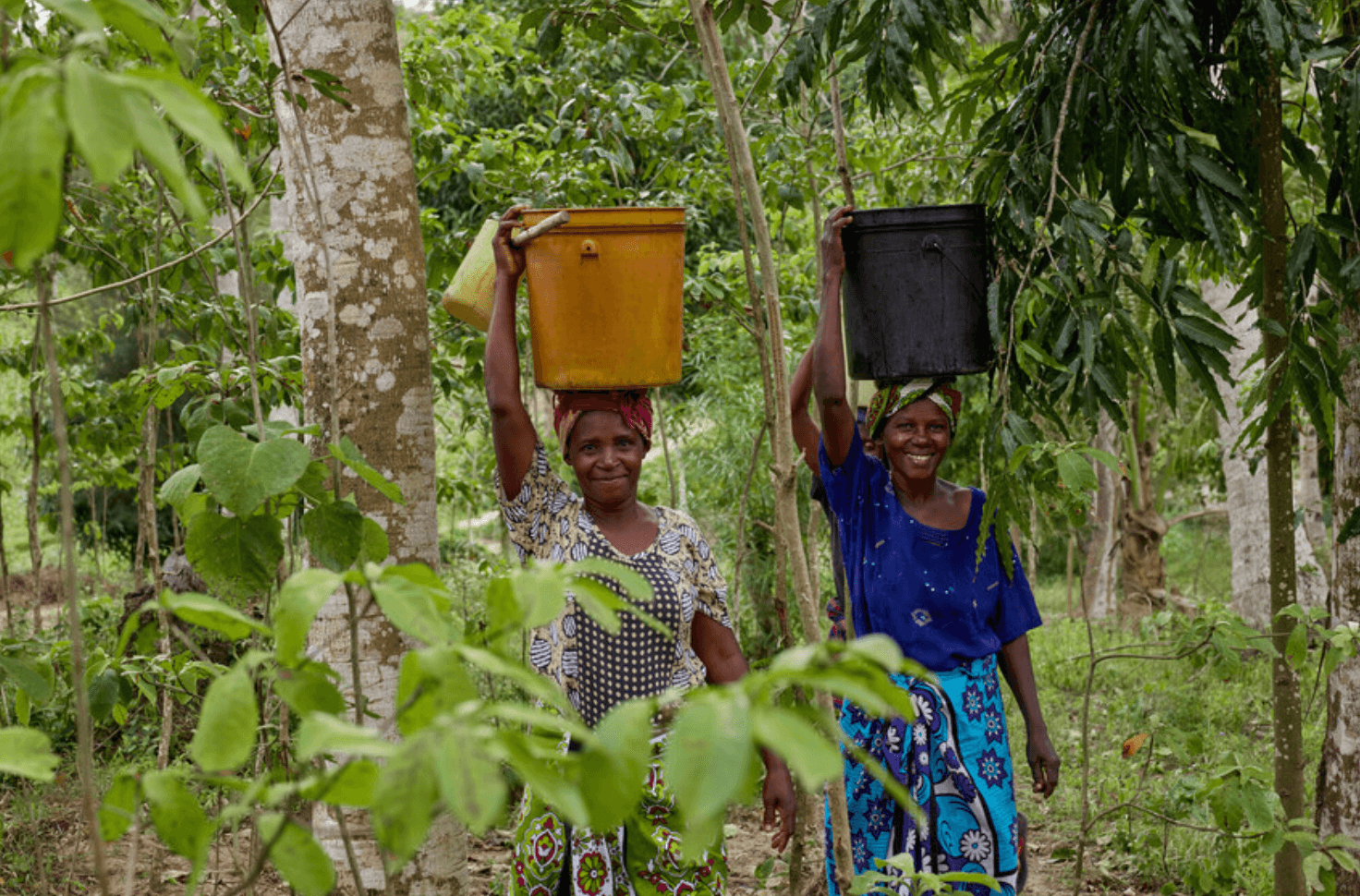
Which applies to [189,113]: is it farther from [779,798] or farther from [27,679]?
[779,798]

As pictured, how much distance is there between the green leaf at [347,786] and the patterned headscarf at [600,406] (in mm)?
A: 1617

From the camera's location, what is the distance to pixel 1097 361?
223cm

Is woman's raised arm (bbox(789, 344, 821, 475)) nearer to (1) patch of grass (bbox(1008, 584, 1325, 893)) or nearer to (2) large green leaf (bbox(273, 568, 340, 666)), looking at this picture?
(1) patch of grass (bbox(1008, 584, 1325, 893))

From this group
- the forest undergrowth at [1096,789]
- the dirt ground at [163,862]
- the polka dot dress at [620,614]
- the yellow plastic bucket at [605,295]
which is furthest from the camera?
the dirt ground at [163,862]

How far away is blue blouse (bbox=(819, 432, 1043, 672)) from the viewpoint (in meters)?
2.74

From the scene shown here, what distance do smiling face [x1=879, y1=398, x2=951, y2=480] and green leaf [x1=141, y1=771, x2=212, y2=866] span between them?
6.71 ft

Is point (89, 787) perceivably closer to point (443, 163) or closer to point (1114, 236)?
point (1114, 236)

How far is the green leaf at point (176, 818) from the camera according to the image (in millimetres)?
927

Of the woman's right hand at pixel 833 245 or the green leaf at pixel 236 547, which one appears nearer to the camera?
the green leaf at pixel 236 547

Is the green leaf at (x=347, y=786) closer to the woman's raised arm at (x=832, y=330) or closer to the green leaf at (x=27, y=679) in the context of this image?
the green leaf at (x=27, y=679)

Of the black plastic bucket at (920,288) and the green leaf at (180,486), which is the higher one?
the black plastic bucket at (920,288)

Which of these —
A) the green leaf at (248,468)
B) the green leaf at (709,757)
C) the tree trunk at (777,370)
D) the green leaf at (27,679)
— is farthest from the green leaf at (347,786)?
the tree trunk at (777,370)

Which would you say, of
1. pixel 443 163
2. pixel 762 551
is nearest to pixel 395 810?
pixel 443 163

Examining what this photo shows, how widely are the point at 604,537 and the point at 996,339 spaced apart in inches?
36.1
